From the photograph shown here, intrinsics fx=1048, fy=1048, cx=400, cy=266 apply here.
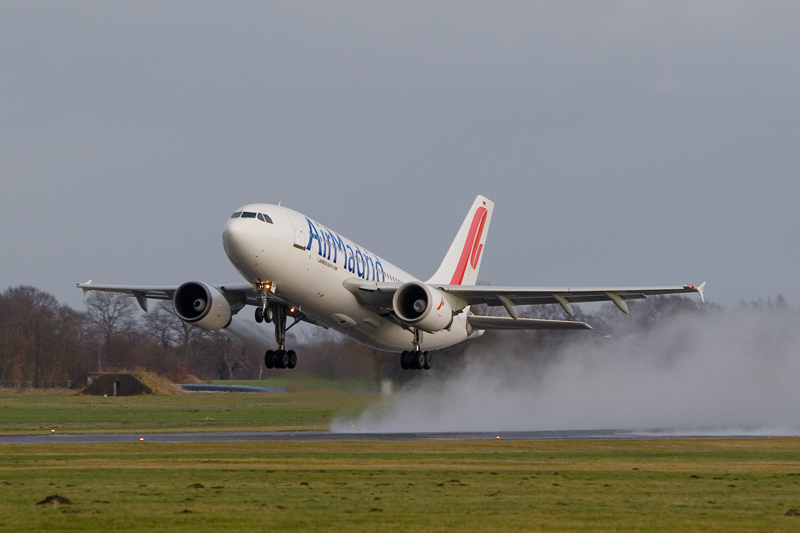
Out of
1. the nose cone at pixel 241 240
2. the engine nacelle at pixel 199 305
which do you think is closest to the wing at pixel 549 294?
the engine nacelle at pixel 199 305

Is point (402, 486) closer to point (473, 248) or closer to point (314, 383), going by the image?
point (314, 383)

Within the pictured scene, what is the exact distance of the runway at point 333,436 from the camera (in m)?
37.2

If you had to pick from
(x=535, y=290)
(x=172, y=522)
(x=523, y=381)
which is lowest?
(x=172, y=522)

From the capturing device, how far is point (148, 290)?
42.9 m

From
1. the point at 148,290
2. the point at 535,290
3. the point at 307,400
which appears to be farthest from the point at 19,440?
the point at 535,290

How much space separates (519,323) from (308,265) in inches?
511

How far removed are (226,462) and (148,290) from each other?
52.7 feet

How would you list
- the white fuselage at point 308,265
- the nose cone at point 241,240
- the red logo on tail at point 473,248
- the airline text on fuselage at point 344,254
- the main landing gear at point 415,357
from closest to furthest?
the nose cone at point 241,240
the white fuselage at point 308,265
the airline text on fuselage at point 344,254
the main landing gear at point 415,357
the red logo on tail at point 473,248

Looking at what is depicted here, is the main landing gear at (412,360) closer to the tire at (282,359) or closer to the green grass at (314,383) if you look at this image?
the green grass at (314,383)

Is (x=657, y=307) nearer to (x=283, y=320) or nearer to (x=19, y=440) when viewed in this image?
(x=283, y=320)

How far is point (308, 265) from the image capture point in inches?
1307

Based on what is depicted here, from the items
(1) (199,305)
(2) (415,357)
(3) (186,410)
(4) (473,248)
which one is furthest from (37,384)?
(2) (415,357)

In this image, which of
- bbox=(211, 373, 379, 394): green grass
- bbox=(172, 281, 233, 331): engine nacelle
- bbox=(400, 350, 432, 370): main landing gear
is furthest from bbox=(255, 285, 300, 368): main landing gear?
bbox=(400, 350, 432, 370): main landing gear

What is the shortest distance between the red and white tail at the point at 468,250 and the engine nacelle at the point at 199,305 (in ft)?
36.1
